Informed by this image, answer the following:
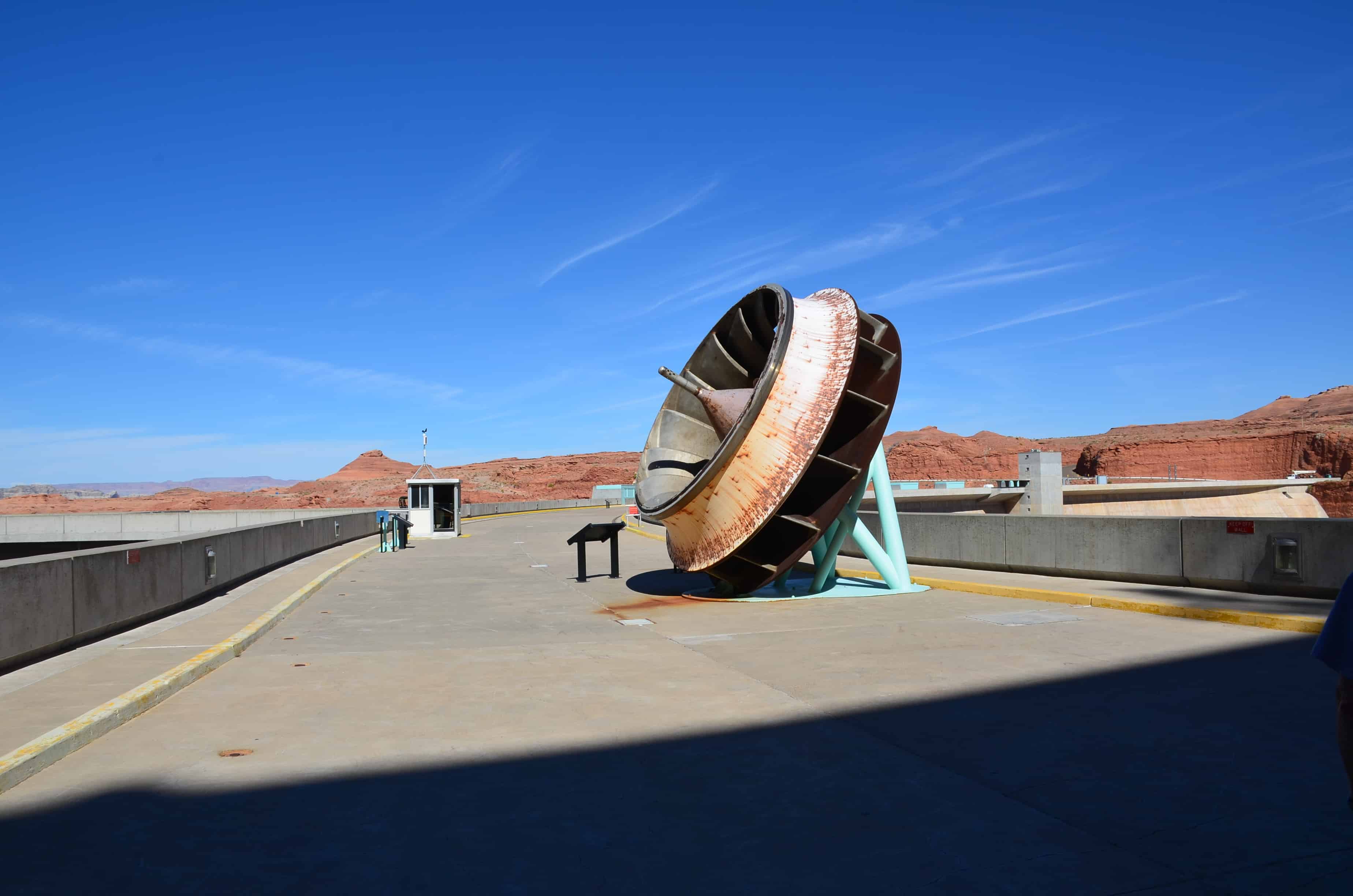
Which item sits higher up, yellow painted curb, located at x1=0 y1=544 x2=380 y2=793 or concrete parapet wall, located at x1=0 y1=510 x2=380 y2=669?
concrete parapet wall, located at x1=0 y1=510 x2=380 y2=669

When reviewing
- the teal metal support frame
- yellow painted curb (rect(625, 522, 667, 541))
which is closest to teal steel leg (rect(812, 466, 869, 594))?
the teal metal support frame

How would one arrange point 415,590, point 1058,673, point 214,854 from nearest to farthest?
1. point 214,854
2. point 1058,673
3. point 415,590

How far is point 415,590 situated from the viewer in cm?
1647

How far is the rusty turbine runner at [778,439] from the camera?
482 inches

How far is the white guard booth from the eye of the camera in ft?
116

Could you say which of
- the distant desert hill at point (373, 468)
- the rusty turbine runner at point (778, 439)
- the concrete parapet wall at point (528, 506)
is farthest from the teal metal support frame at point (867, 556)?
the distant desert hill at point (373, 468)

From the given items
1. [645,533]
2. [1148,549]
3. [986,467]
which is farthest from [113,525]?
[986,467]

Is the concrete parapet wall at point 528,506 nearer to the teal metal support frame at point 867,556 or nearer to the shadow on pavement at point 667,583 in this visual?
the shadow on pavement at point 667,583

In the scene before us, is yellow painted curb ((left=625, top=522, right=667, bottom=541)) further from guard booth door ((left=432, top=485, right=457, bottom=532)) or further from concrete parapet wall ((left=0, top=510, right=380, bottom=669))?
concrete parapet wall ((left=0, top=510, right=380, bottom=669))

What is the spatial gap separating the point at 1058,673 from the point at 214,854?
21.4ft

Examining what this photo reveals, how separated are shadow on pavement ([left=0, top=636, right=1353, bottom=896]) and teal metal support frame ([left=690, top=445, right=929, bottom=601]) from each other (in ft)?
24.6

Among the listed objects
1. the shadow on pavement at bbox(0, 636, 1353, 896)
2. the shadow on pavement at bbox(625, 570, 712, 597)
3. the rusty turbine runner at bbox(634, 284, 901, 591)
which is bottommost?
the shadow on pavement at bbox(0, 636, 1353, 896)

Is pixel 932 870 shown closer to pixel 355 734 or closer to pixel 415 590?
pixel 355 734

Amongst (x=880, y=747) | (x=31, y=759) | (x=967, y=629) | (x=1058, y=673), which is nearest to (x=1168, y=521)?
(x=967, y=629)
